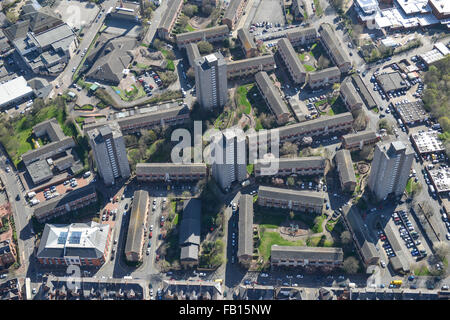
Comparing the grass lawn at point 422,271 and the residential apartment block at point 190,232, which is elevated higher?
the residential apartment block at point 190,232

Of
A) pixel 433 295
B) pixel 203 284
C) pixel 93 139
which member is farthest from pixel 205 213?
pixel 433 295

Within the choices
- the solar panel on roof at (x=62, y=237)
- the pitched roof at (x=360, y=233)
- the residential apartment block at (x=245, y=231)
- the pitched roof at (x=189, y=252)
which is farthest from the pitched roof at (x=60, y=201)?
the pitched roof at (x=360, y=233)

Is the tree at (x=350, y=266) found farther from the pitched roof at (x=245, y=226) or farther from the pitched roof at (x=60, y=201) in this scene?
the pitched roof at (x=60, y=201)

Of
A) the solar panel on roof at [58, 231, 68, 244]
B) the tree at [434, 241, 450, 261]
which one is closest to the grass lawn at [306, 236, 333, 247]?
the tree at [434, 241, 450, 261]

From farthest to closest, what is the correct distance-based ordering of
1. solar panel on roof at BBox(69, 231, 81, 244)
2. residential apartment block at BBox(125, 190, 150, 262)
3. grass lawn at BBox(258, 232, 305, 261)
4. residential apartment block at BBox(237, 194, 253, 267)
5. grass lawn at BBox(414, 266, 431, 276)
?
1. grass lawn at BBox(258, 232, 305, 261)
2. solar panel on roof at BBox(69, 231, 81, 244)
3. residential apartment block at BBox(125, 190, 150, 262)
4. residential apartment block at BBox(237, 194, 253, 267)
5. grass lawn at BBox(414, 266, 431, 276)

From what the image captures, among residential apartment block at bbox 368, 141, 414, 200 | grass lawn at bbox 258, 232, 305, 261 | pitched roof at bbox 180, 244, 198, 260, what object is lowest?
grass lawn at bbox 258, 232, 305, 261

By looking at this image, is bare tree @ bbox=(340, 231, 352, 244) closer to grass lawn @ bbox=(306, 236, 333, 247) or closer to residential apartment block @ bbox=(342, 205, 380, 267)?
residential apartment block @ bbox=(342, 205, 380, 267)
